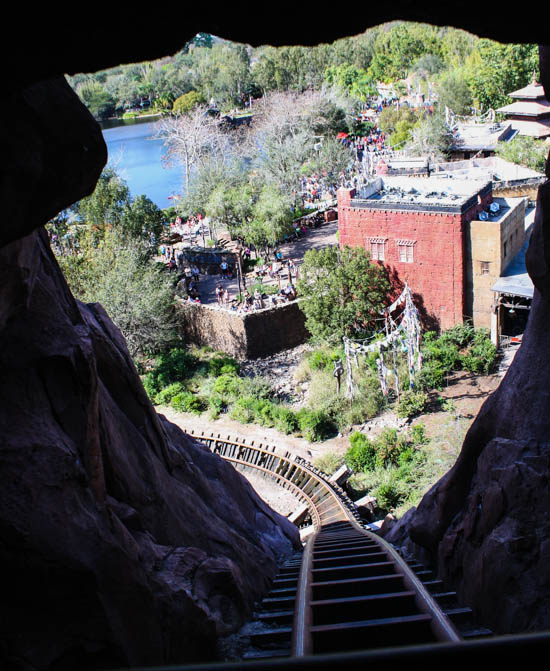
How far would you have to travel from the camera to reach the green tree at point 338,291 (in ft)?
98.2

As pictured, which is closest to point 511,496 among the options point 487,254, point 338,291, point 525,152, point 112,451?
point 112,451

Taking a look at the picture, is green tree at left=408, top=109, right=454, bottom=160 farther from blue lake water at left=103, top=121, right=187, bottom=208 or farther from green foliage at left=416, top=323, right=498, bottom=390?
green foliage at left=416, top=323, right=498, bottom=390

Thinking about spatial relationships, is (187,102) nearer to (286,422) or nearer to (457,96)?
(457,96)

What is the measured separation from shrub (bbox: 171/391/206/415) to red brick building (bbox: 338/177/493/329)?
34.0 feet

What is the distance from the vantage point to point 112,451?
26.5 ft

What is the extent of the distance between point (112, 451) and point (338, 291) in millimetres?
22771

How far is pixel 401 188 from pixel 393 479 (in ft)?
54.6

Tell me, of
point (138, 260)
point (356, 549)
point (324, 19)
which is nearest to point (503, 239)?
point (138, 260)

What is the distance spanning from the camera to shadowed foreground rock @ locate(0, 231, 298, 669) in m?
5.77

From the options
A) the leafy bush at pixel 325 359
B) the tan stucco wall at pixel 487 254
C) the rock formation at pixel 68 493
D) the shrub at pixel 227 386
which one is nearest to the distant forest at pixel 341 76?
the tan stucco wall at pixel 487 254

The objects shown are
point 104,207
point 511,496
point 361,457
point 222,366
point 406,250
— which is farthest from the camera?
point 104,207

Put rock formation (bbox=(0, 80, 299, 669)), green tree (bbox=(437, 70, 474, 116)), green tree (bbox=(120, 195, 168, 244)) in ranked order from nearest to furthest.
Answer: rock formation (bbox=(0, 80, 299, 669)), green tree (bbox=(120, 195, 168, 244)), green tree (bbox=(437, 70, 474, 116))

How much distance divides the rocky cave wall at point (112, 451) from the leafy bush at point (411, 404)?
1514 cm

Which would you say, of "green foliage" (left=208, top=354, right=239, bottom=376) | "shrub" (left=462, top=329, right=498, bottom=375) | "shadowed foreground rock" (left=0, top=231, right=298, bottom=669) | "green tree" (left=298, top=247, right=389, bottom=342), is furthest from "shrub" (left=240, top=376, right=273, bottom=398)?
"shadowed foreground rock" (left=0, top=231, right=298, bottom=669)
